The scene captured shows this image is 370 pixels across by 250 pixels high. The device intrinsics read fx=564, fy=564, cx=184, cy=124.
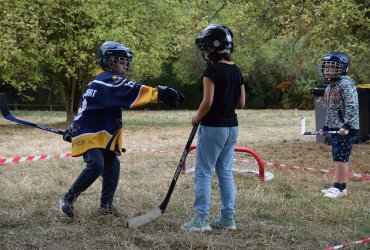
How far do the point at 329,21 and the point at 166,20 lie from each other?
1216 centimetres

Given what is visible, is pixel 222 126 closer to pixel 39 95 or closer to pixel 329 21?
pixel 329 21

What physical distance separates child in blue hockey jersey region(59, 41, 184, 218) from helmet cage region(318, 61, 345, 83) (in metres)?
2.61

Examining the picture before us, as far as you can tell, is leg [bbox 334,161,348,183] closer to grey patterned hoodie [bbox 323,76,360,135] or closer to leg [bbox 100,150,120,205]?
grey patterned hoodie [bbox 323,76,360,135]

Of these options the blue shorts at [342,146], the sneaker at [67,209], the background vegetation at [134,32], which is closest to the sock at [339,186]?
the blue shorts at [342,146]

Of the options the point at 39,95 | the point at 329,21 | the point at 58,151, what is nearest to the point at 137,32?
the point at 58,151

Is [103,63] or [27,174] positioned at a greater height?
[103,63]

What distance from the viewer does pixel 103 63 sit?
5.17 metres

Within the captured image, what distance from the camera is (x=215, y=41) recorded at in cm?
471

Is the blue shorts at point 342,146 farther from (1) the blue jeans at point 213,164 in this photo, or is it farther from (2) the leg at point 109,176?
(2) the leg at point 109,176

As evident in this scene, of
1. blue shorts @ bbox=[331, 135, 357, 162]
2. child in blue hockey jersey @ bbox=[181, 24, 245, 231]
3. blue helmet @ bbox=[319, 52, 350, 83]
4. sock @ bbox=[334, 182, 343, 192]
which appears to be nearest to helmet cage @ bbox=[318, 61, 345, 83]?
blue helmet @ bbox=[319, 52, 350, 83]

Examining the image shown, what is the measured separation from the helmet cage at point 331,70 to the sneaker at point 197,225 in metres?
2.79

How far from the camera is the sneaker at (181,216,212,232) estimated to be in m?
4.72

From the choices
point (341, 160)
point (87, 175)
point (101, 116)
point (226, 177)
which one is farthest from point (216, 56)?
point (341, 160)

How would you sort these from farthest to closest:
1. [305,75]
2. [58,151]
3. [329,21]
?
[305,75] → [58,151] → [329,21]
